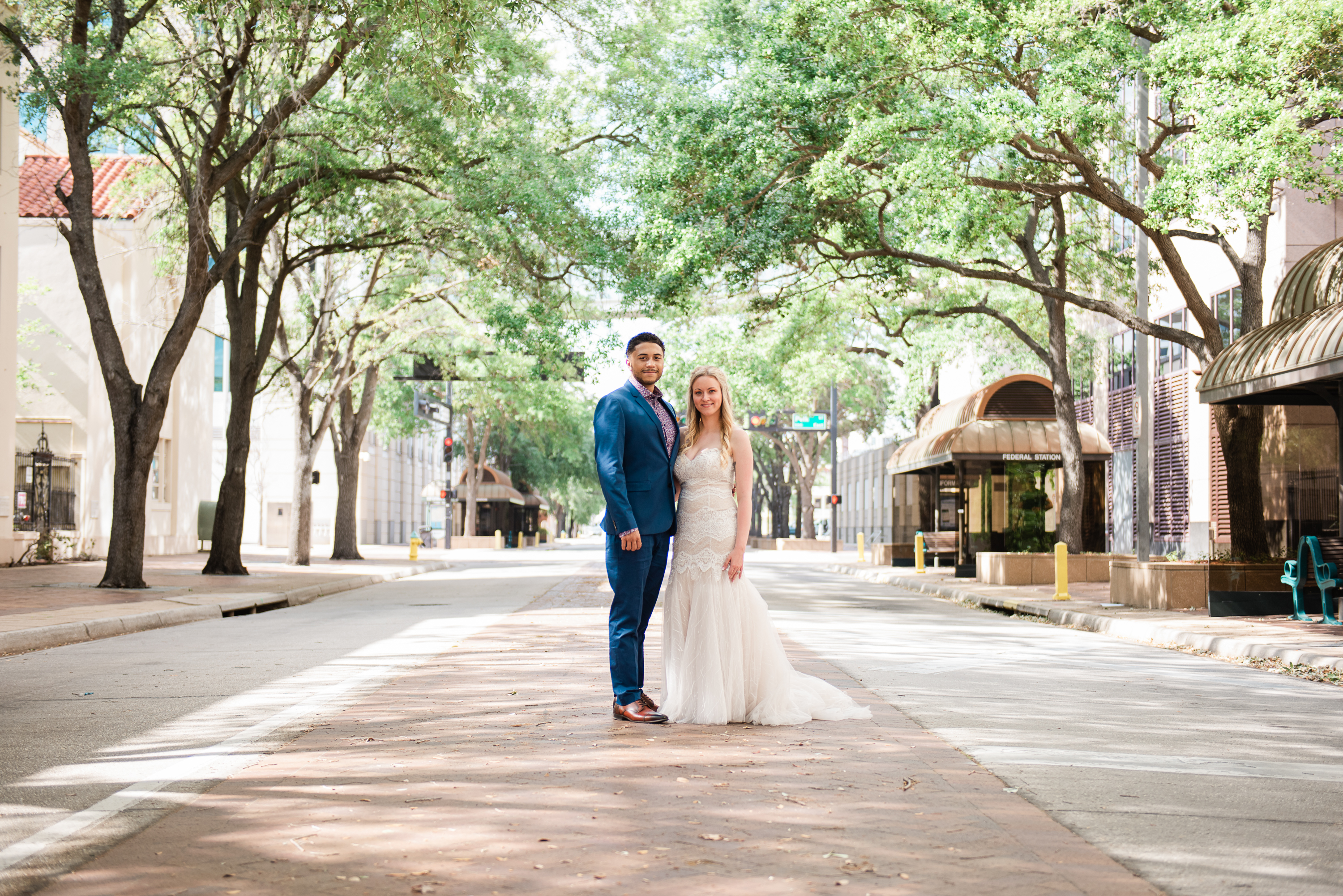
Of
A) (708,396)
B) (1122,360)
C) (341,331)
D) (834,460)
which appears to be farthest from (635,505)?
(834,460)

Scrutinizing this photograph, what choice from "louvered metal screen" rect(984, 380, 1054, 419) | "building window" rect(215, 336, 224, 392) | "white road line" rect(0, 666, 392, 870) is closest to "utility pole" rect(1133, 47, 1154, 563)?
"louvered metal screen" rect(984, 380, 1054, 419)

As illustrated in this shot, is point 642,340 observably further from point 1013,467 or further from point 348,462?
point 348,462

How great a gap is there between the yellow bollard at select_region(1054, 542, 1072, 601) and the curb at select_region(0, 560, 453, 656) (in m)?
11.7

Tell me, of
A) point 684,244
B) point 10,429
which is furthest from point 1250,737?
point 10,429

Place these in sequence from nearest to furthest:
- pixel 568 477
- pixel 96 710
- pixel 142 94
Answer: pixel 96 710 → pixel 142 94 → pixel 568 477

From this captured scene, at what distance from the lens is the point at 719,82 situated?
24297 mm

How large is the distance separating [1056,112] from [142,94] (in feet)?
46.0

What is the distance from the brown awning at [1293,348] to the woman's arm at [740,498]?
28.5 feet

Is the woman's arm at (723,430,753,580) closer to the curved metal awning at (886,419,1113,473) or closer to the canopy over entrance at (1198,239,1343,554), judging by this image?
the canopy over entrance at (1198,239,1343,554)

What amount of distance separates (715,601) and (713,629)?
0.53ft

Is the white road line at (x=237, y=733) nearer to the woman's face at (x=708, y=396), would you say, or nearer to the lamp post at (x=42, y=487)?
the woman's face at (x=708, y=396)

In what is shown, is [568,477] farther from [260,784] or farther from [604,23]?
[260,784]

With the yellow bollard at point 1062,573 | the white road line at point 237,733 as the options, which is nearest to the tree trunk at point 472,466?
the yellow bollard at point 1062,573

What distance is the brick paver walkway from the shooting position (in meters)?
4.11
